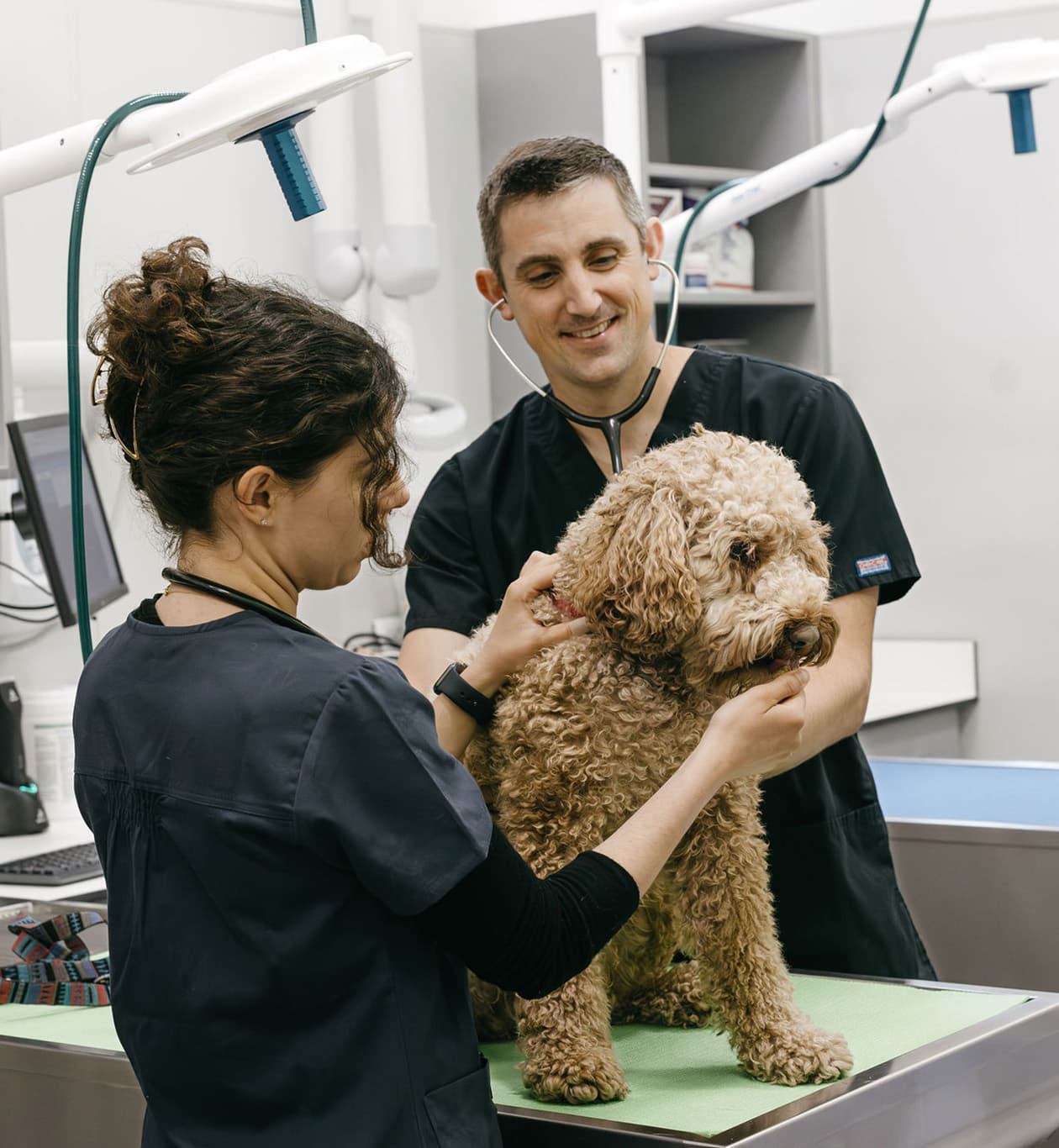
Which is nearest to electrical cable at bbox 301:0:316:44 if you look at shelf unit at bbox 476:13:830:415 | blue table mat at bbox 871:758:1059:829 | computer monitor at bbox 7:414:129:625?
computer monitor at bbox 7:414:129:625

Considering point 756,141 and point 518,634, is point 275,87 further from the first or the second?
point 756,141

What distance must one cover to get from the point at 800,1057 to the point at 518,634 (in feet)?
1.33

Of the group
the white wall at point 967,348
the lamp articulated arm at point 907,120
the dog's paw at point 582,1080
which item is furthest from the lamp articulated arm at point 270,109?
the white wall at point 967,348

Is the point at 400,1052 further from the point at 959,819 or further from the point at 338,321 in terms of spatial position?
the point at 959,819

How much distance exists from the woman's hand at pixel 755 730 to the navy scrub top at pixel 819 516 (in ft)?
1.24

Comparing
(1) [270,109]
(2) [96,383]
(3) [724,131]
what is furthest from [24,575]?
(3) [724,131]

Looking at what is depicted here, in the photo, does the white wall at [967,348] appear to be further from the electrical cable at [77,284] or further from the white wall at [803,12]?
the electrical cable at [77,284]

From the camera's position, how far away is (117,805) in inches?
42.3

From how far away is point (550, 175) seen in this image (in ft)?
5.09

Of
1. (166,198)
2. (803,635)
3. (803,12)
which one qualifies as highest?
(803,12)

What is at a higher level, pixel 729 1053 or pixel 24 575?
pixel 24 575

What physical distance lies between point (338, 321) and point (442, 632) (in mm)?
597

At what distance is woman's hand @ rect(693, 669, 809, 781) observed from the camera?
1176 mm

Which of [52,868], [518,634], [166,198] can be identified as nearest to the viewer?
[518,634]
